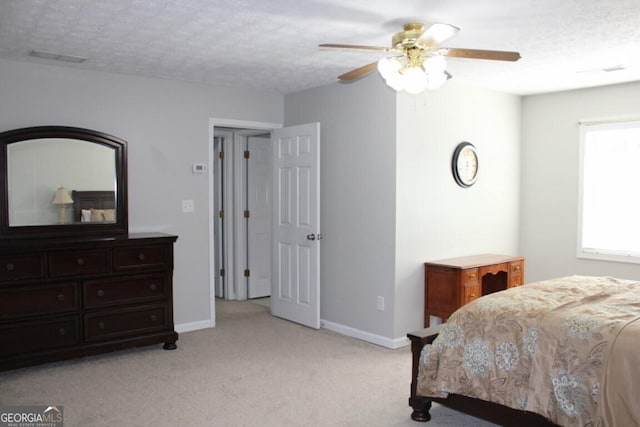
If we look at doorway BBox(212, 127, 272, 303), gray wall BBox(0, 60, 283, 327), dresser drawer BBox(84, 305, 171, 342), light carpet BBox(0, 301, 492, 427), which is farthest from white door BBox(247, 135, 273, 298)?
dresser drawer BBox(84, 305, 171, 342)

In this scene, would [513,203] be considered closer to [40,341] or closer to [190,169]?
[190,169]

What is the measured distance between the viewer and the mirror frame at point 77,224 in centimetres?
414

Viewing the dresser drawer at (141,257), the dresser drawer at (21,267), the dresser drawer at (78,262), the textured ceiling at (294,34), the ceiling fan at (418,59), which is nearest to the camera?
the ceiling fan at (418,59)

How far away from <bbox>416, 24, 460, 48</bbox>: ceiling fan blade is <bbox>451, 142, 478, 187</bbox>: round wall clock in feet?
7.74

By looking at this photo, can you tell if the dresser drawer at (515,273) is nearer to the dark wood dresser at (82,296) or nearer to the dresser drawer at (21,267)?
the dark wood dresser at (82,296)

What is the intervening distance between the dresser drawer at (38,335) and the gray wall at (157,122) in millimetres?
1067

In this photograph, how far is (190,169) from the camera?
16.7 ft

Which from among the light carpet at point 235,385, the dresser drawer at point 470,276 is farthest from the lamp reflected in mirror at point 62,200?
the dresser drawer at point 470,276

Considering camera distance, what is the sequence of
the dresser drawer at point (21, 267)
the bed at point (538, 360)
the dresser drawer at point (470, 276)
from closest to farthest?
the bed at point (538, 360) → the dresser drawer at point (21, 267) → the dresser drawer at point (470, 276)

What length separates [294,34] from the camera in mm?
3490

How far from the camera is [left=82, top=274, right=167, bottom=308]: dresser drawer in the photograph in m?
4.12

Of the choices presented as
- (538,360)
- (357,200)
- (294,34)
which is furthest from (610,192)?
(294,34)

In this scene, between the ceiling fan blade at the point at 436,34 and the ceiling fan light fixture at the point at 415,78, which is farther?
the ceiling fan light fixture at the point at 415,78

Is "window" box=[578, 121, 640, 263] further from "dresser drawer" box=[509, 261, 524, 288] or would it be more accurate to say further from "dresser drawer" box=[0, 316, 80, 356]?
"dresser drawer" box=[0, 316, 80, 356]
